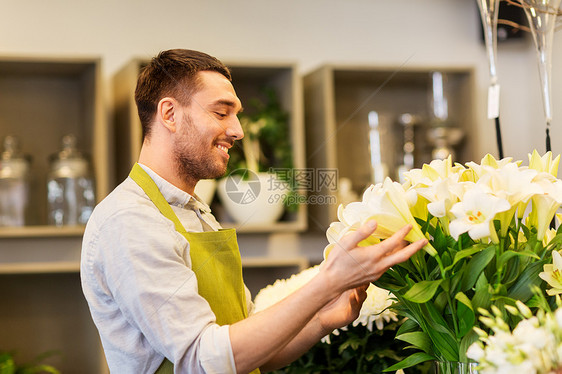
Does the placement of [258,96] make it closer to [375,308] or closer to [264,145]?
[264,145]

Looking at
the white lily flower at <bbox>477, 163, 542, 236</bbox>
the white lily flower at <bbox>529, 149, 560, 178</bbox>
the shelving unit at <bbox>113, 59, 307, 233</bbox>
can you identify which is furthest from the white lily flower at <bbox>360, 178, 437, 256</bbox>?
the shelving unit at <bbox>113, 59, 307, 233</bbox>

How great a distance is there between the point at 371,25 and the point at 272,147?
2.83ft

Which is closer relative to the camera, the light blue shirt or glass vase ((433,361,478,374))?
glass vase ((433,361,478,374))

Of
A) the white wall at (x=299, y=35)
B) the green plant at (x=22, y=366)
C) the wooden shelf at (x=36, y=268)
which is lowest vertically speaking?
the green plant at (x=22, y=366)

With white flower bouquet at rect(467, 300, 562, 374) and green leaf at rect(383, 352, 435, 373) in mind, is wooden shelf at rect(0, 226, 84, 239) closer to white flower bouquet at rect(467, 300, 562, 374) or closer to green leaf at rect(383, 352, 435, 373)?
green leaf at rect(383, 352, 435, 373)

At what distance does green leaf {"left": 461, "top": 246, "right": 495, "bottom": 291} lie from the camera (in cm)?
90

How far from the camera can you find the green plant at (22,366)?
2.39 m

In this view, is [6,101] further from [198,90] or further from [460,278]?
[460,278]

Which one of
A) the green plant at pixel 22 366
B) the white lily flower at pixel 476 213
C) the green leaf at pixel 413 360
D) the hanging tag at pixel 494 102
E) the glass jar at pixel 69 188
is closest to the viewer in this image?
the white lily flower at pixel 476 213

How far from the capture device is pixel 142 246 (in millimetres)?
1085

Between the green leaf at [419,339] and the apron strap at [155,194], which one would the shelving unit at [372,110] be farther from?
the green leaf at [419,339]

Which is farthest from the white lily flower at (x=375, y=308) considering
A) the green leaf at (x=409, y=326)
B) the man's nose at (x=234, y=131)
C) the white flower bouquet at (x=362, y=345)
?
the man's nose at (x=234, y=131)

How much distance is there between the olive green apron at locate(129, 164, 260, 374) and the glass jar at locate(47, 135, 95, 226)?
1336mm

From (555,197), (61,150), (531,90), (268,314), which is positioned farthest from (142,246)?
(531,90)
